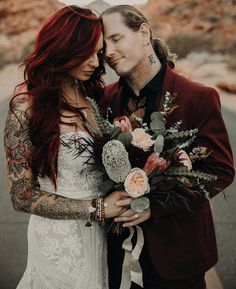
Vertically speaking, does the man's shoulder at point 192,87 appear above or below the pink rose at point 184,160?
above

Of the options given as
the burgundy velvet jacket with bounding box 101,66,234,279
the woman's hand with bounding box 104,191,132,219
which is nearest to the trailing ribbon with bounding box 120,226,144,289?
the burgundy velvet jacket with bounding box 101,66,234,279

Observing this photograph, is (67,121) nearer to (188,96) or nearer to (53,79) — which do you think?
(53,79)

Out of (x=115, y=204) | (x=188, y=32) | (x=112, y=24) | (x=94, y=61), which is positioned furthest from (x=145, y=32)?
(x=188, y=32)

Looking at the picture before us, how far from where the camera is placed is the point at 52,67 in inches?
93.1

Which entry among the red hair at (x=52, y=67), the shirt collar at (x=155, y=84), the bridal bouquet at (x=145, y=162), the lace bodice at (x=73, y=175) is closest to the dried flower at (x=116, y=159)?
the bridal bouquet at (x=145, y=162)

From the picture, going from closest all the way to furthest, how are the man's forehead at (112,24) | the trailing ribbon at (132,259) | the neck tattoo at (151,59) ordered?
the trailing ribbon at (132,259) → the man's forehead at (112,24) → the neck tattoo at (151,59)

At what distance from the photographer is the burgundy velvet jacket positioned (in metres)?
2.43

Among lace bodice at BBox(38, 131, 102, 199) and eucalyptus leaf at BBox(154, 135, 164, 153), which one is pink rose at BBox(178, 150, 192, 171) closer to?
eucalyptus leaf at BBox(154, 135, 164, 153)

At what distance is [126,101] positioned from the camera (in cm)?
287

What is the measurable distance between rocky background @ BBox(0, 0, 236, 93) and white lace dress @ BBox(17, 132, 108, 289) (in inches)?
151

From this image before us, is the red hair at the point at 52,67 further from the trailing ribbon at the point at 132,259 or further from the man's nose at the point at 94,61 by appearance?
the trailing ribbon at the point at 132,259

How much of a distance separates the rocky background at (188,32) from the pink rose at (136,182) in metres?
4.14

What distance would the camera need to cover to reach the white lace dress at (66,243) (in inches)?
92.8

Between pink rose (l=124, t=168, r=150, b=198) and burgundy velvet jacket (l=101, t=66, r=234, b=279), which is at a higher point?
pink rose (l=124, t=168, r=150, b=198)
